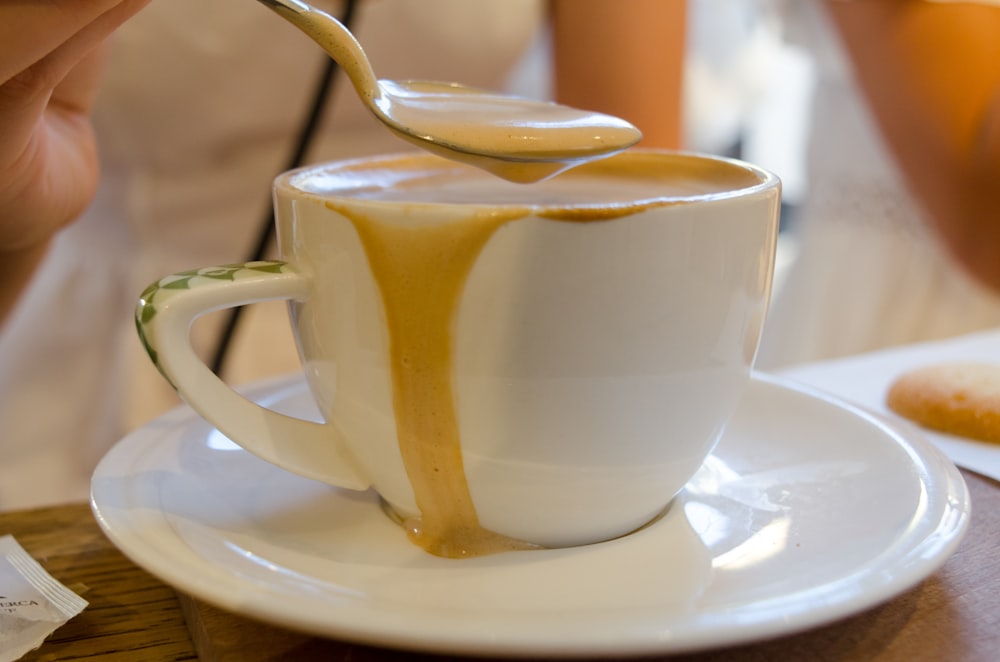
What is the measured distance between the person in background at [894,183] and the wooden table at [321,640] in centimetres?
64

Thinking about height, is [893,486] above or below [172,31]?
below

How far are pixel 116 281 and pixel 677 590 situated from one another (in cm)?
72

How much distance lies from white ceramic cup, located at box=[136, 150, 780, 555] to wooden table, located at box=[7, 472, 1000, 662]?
0.07 meters

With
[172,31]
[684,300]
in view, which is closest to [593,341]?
[684,300]

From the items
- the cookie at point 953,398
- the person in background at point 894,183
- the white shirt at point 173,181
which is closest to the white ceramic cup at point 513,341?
the cookie at point 953,398

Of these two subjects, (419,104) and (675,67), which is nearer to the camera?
(419,104)

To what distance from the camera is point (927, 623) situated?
30cm

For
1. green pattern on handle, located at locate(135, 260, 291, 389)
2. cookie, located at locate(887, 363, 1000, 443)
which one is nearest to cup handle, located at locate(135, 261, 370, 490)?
green pattern on handle, located at locate(135, 260, 291, 389)

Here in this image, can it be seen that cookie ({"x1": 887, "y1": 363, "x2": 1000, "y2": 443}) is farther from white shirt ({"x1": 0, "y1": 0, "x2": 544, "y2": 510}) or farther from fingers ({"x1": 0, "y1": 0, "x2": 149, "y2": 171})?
white shirt ({"x1": 0, "y1": 0, "x2": 544, "y2": 510})

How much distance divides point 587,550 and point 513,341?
3.4 inches

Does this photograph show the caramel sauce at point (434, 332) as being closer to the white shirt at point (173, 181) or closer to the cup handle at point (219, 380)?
the cup handle at point (219, 380)

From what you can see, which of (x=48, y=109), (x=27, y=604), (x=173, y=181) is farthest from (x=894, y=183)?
(x=27, y=604)

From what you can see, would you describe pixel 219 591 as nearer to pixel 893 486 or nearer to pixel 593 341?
pixel 593 341

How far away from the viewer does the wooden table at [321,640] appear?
0.28 metres
